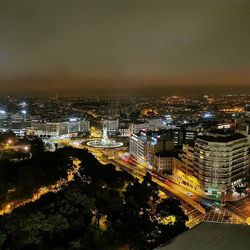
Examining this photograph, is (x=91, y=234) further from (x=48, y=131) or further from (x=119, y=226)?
(x=48, y=131)

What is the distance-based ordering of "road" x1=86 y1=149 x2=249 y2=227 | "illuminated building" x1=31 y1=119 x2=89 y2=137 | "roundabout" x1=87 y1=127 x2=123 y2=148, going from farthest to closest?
"illuminated building" x1=31 y1=119 x2=89 y2=137
"roundabout" x1=87 y1=127 x2=123 y2=148
"road" x1=86 y1=149 x2=249 y2=227

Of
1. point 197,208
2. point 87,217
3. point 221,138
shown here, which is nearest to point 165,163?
point 221,138

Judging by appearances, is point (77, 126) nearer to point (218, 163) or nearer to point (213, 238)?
point (218, 163)

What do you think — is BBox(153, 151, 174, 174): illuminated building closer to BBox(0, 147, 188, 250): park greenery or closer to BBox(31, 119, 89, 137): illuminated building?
BBox(0, 147, 188, 250): park greenery

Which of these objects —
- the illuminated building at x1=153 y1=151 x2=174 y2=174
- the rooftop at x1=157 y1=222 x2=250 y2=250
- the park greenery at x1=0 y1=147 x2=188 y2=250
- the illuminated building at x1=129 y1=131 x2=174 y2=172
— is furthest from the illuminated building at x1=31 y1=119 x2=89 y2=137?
the rooftop at x1=157 y1=222 x2=250 y2=250

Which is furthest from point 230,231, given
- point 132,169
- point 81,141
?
point 81,141

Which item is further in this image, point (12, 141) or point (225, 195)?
point (12, 141)

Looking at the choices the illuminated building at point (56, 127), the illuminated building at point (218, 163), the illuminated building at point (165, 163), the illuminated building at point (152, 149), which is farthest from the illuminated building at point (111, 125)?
the illuminated building at point (218, 163)
